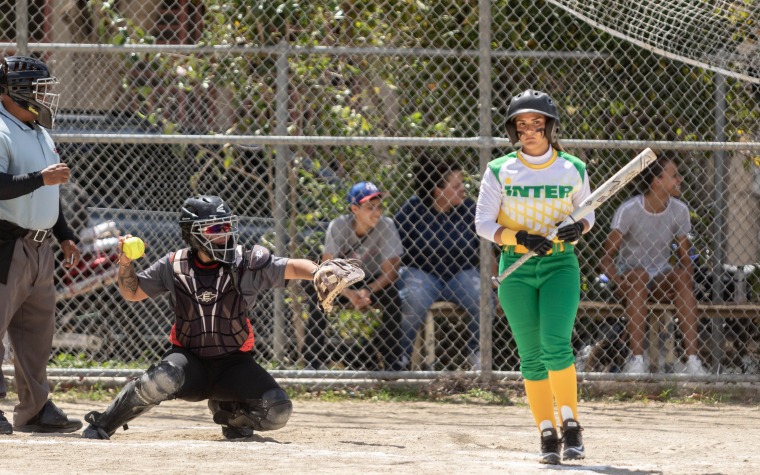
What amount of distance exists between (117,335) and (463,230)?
261 centimetres

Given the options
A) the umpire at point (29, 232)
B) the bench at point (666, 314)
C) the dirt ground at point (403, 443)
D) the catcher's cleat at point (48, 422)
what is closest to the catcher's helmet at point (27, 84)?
the umpire at point (29, 232)

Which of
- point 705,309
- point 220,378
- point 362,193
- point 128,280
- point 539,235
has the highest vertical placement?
point 362,193

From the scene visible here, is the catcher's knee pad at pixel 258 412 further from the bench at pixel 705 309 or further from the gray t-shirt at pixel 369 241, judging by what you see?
the bench at pixel 705 309

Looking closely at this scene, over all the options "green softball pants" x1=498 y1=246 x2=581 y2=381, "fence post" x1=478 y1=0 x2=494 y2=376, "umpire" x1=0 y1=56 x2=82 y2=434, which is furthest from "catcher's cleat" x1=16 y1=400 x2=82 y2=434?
"fence post" x1=478 y1=0 x2=494 y2=376

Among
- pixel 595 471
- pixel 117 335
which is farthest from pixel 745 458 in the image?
pixel 117 335

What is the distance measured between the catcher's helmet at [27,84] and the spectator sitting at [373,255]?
2445 mm

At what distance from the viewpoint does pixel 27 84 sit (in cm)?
597

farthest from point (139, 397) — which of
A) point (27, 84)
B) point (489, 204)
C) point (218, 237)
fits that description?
point (489, 204)

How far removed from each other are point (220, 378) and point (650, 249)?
3515 mm

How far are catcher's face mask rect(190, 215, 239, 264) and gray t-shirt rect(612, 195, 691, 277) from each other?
324cm

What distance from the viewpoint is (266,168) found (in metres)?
8.55

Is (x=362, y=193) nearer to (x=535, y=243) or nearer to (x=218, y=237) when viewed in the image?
(x=218, y=237)

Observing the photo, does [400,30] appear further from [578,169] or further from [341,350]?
[578,169]

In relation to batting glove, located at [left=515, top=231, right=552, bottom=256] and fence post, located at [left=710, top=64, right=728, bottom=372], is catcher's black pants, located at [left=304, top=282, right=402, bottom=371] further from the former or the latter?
batting glove, located at [left=515, top=231, right=552, bottom=256]
